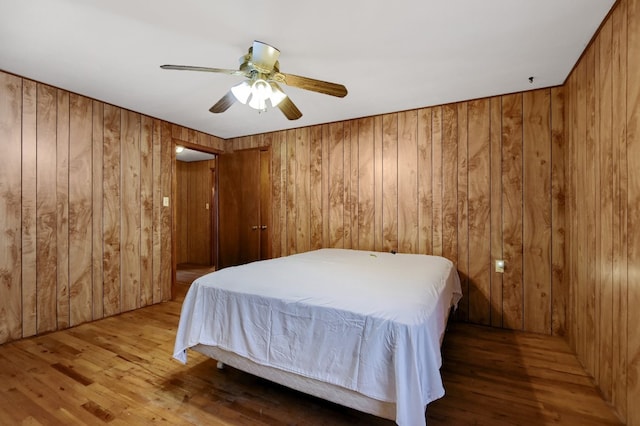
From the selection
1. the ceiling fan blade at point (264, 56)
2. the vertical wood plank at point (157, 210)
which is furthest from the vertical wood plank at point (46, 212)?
the ceiling fan blade at point (264, 56)

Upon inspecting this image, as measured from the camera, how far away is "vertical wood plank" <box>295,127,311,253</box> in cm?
398

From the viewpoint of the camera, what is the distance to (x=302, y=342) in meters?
1.50

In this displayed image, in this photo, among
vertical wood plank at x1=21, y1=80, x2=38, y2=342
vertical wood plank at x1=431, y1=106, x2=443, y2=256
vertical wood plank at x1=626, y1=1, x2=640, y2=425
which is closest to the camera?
vertical wood plank at x1=626, y1=1, x2=640, y2=425

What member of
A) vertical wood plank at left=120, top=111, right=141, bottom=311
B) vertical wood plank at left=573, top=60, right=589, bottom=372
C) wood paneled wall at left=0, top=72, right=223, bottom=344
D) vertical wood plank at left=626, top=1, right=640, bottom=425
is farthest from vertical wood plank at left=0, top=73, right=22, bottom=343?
vertical wood plank at left=573, top=60, right=589, bottom=372

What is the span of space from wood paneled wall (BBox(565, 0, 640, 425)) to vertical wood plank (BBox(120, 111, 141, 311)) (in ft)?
13.9

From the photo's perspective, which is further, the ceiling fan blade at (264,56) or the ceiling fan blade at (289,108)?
the ceiling fan blade at (289,108)

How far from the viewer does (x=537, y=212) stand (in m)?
2.79

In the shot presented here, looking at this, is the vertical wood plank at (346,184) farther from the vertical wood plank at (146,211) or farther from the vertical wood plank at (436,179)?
the vertical wood plank at (146,211)

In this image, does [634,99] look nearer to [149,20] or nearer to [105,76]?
[149,20]

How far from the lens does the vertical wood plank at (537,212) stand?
276cm

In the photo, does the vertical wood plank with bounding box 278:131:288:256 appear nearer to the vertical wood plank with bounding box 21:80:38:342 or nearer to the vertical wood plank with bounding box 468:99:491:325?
the vertical wood plank with bounding box 468:99:491:325

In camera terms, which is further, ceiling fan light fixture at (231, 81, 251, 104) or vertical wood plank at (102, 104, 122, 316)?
vertical wood plank at (102, 104, 122, 316)

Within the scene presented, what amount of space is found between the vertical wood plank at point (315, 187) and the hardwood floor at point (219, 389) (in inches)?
78.3

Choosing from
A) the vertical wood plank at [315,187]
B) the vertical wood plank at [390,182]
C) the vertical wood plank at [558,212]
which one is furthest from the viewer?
the vertical wood plank at [315,187]
